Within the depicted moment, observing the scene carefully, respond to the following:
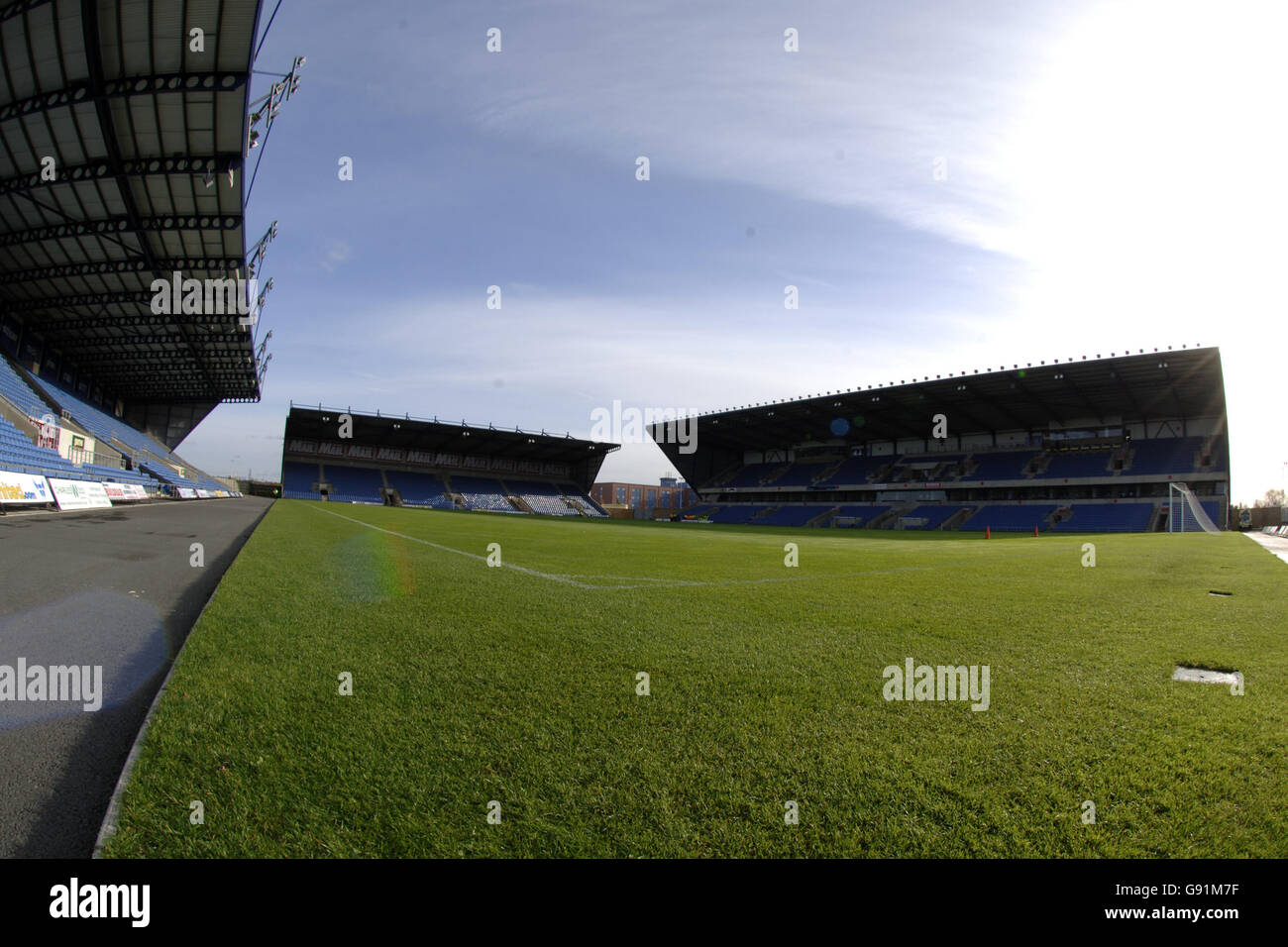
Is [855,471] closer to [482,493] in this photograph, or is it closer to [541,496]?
[541,496]

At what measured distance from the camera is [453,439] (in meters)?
77.3

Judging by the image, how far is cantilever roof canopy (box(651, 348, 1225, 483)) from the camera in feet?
139

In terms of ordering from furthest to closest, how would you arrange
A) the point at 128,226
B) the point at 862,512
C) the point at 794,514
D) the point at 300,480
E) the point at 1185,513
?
the point at 300,480 < the point at 794,514 < the point at 862,512 < the point at 1185,513 < the point at 128,226

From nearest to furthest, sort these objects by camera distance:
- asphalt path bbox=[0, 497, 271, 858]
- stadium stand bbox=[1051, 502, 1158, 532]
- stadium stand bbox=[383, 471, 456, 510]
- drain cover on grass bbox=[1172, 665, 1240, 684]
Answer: asphalt path bbox=[0, 497, 271, 858], drain cover on grass bbox=[1172, 665, 1240, 684], stadium stand bbox=[1051, 502, 1158, 532], stadium stand bbox=[383, 471, 456, 510]

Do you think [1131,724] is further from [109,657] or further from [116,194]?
[116,194]

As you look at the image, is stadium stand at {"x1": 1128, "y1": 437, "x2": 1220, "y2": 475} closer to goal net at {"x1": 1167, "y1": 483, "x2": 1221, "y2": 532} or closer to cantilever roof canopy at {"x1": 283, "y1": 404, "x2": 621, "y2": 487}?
goal net at {"x1": 1167, "y1": 483, "x2": 1221, "y2": 532}

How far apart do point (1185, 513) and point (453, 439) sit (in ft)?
250

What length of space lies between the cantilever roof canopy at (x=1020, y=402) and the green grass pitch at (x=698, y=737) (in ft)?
155

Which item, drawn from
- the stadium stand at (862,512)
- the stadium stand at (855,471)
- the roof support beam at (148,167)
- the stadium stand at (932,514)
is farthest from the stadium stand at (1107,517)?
the roof support beam at (148,167)

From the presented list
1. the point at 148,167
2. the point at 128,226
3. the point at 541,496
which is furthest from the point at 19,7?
the point at 541,496

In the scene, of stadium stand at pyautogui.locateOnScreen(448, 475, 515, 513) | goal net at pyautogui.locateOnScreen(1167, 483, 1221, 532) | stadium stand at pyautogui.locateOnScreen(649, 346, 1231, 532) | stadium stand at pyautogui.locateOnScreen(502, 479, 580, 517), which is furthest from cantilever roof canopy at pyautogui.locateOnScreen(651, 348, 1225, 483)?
stadium stand at pyautogui.locateOnScreen(448, 475, 515, 513)

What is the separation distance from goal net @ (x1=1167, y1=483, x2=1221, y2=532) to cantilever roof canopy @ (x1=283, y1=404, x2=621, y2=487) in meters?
61.4

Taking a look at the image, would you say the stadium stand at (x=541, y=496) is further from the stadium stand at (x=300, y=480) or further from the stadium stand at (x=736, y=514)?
the stadium stand at (x=300, y=480)
